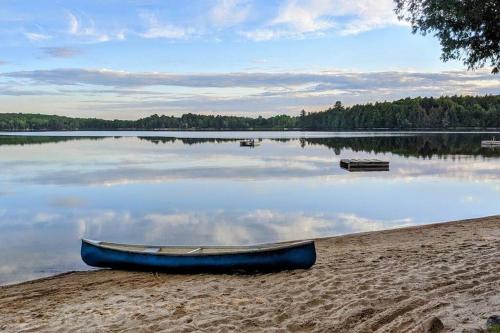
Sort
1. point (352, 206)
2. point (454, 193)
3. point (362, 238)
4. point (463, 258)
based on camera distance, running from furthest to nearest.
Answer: point (454, 193)
point (352, 206)
point (362, 238)
point (463, 258)

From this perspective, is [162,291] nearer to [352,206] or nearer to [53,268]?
[53,268]

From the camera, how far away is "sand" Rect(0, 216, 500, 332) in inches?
309

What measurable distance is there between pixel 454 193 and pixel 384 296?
24.1m

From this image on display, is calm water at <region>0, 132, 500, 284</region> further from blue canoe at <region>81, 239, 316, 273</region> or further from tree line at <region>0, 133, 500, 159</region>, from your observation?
tree line at <region>0, 133, 500, 159</region>

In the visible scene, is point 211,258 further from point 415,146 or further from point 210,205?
point 415,146

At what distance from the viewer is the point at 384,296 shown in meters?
8.92

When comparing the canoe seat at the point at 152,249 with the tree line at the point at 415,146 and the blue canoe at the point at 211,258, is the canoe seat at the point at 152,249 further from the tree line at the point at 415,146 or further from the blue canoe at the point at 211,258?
the tree line at the point at 415,146

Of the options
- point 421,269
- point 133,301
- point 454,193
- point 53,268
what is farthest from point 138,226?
point 454,193

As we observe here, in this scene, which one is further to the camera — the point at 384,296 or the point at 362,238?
the point at 362,238

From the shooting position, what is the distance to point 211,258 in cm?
1221

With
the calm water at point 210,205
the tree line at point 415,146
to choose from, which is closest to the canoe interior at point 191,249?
the calm water at point 210,205

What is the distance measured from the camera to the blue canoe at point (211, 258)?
1189cm

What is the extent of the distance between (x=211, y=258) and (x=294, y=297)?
330 centimetres

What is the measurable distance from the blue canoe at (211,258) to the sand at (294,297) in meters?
0.26
